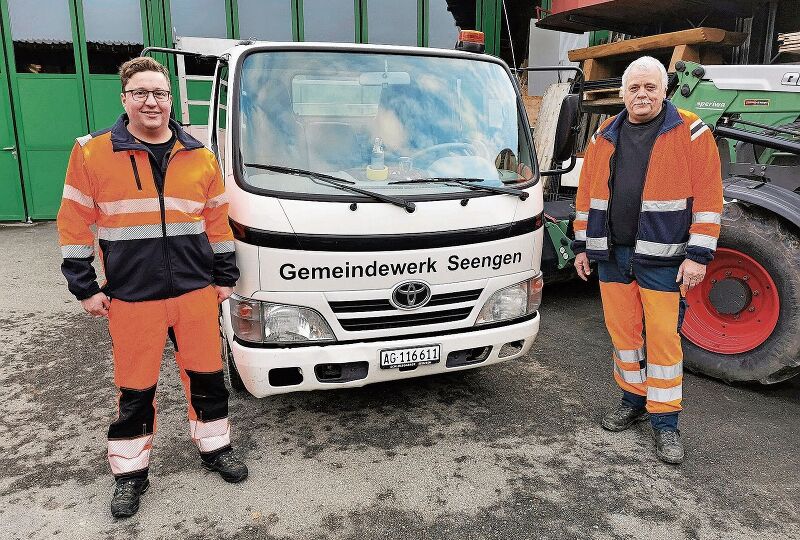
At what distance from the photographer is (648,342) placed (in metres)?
3.17

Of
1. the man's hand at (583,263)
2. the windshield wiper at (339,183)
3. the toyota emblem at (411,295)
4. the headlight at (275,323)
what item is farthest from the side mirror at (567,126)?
the headlight at (275,323)

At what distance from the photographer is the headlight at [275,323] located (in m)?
2.87

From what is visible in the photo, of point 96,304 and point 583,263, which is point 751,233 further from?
point 96,304

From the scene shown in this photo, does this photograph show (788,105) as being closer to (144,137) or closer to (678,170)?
(678,170)

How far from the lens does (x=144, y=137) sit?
2.59m

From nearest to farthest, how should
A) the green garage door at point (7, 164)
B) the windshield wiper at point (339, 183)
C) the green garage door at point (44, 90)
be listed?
the windshield wiper at point (339, 183) < the green garage door at point (44, 90) < the green garage door at point (7, 164)

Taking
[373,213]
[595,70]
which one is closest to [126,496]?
[373,213]

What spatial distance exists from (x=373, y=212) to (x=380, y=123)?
2.28ft

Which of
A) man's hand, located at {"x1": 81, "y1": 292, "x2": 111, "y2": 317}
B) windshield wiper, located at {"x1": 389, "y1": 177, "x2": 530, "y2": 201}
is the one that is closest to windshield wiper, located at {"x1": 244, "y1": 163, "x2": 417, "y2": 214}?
windshield wiper, located at {"x1": 389, "y1": 177, "x2": 530, "y2": 201}

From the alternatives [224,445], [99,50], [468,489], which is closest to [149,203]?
[224,445]

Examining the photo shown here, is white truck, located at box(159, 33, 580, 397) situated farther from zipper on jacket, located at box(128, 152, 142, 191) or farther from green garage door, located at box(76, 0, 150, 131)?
green garage door, located at box(76, 0, 150, 131)

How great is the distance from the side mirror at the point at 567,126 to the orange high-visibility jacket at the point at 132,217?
200 centimetres

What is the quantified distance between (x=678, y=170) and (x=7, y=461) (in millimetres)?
3546

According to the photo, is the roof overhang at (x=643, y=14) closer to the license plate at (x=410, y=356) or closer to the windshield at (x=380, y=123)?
the windshield at (x=380, y=123)
